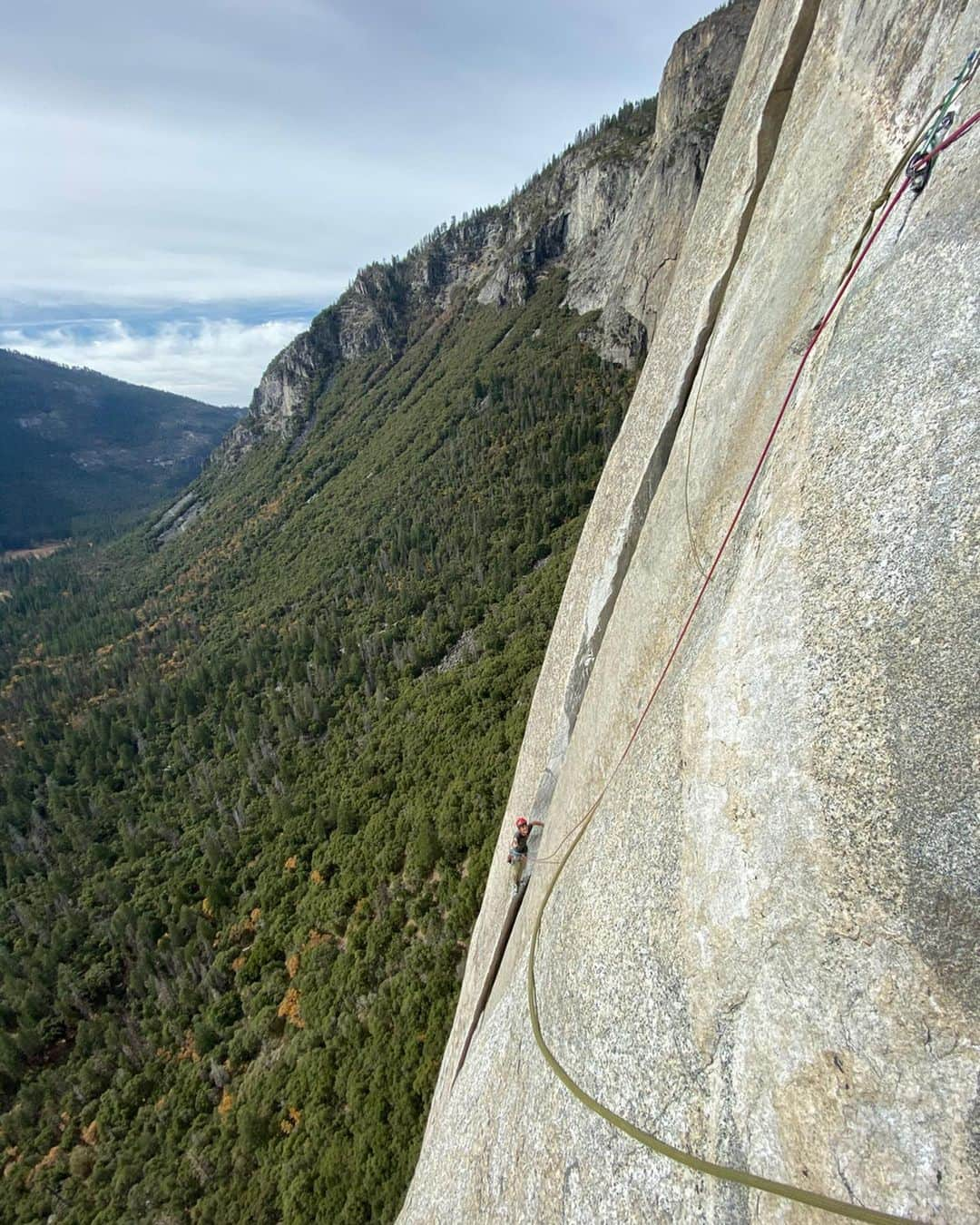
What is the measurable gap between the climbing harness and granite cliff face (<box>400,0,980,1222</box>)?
91 millimetres

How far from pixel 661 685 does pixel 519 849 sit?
5460mm

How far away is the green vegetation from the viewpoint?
3155 centimetres

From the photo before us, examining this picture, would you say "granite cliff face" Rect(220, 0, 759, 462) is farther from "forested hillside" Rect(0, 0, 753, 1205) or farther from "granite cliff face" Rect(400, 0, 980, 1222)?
"granite cliff face" Rect(400, 0, 980, 1222)

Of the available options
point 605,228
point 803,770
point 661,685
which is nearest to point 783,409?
point 661,685

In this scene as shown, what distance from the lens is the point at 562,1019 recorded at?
→ 6266mm

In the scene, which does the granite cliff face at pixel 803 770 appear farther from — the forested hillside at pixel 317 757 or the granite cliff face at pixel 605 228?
the forested hillside at pixel 317 757

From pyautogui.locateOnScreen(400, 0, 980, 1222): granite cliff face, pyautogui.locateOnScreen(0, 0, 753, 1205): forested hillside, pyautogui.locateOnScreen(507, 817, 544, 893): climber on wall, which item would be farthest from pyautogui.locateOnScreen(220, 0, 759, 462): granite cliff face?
pyautogui.locateOnScreen(507, 817, 544, 893): climber on wall

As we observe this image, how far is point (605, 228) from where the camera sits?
124562mm

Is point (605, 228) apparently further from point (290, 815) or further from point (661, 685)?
point (661, 685)

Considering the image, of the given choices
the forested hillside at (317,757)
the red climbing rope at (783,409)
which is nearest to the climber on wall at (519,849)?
the red climbing rope at (783,409)

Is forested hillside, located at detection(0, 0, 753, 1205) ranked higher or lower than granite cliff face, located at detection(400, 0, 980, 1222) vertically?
lower

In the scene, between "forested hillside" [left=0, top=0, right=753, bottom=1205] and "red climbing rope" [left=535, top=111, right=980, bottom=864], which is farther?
"forested hillside" [left=0, top=0, right=753, bottom=1205]

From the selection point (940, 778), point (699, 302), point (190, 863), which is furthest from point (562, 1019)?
point (190, 863)

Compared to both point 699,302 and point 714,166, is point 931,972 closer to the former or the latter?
point 699,302
